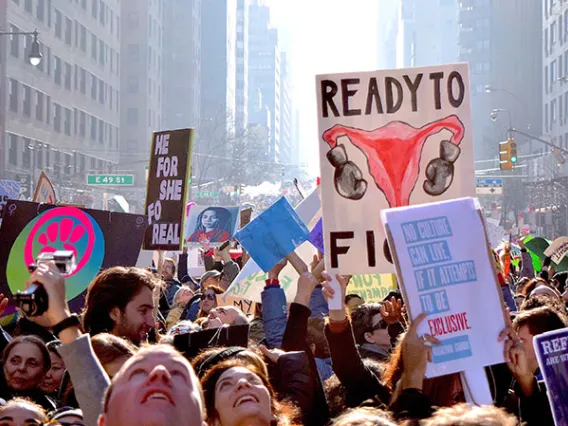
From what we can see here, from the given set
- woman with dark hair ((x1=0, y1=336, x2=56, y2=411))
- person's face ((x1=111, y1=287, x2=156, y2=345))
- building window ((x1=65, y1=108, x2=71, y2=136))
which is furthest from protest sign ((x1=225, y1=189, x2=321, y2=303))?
building window ((x1=65, y1=108, x2=71, y2=136))

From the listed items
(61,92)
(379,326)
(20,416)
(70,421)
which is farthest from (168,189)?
(61,92)

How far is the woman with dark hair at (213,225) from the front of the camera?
1967 centimetres

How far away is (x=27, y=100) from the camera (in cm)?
5616

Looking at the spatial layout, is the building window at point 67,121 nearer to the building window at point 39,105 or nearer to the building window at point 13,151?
the building window at point 39,105

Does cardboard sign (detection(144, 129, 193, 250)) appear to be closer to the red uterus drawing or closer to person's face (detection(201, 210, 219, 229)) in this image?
the red uterus drawing

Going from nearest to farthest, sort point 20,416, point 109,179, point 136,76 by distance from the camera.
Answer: point 20,416 → point 109,179 → point 136,76

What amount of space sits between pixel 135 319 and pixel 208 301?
12.2 feet

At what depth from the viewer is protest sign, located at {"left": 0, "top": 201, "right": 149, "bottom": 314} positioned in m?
6.96

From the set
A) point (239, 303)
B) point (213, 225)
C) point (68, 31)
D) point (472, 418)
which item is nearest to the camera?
point (472, 418)

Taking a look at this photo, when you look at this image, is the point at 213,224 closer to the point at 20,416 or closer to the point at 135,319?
the point at 135,319

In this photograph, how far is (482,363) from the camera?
195 inches

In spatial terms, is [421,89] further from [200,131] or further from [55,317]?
[200,131]

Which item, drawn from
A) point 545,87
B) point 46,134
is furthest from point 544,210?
point 46,134

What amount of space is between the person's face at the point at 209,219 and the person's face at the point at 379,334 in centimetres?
1322
